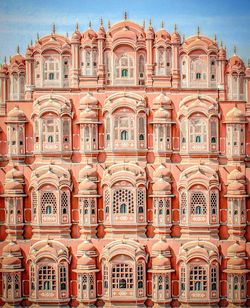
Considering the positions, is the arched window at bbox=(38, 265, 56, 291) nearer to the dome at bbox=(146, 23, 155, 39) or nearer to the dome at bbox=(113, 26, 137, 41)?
the dome at bbox=(113, 26, 137, 41)

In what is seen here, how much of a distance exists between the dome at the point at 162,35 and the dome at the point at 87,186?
5.30 m

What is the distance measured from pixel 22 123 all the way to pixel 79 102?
6.61ft

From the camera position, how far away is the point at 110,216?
1867 cm

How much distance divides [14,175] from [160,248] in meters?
5.35

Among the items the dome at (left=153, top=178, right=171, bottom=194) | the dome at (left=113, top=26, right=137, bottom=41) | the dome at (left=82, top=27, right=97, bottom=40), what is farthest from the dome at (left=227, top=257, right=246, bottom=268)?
the dome at (left=82, top=27, right=97, bottom=40)

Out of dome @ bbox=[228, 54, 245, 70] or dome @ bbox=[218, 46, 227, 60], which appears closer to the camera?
dome @ bbox=[218, 46, 227, 60]

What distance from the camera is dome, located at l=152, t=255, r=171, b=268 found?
60.3ft

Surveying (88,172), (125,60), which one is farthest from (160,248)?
(125,60)

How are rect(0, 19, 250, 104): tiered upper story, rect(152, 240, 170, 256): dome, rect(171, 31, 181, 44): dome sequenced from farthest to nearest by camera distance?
1. rect(0, 19, 250, 104): tiered upper story
2. rect(171, 31, 181, 44): dome
3. rect(152, 240, 170, 256): dome

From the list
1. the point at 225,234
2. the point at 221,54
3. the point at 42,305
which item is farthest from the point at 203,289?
the point at 221,54

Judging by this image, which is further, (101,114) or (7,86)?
(7,86)

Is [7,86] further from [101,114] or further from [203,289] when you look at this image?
[203,289]

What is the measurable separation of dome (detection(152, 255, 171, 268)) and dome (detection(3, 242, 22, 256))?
4.48m

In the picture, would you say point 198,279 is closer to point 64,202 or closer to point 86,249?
point 86,249
